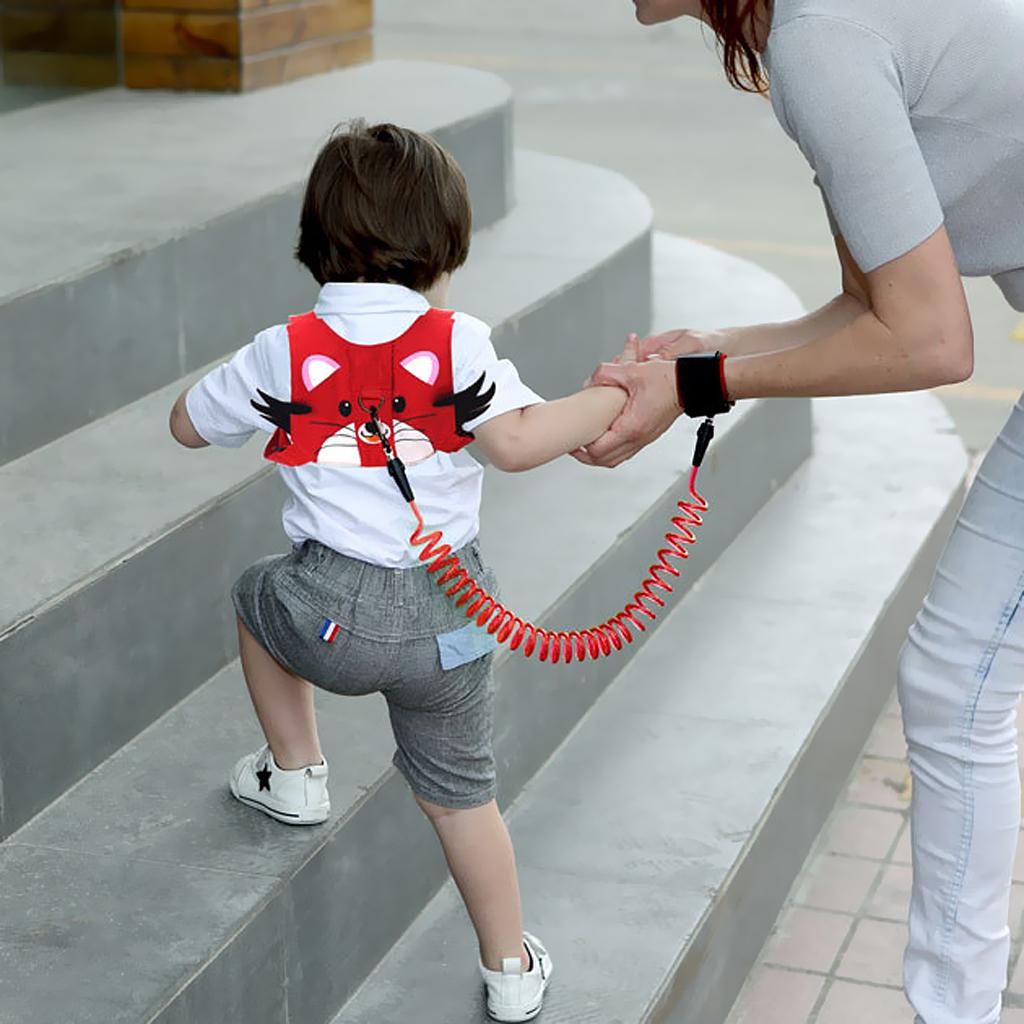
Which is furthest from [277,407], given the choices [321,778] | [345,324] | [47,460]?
[47,460]

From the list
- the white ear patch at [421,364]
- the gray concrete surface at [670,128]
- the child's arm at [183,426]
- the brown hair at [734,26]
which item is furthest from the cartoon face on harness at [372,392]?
the gray concrete surface at [670,128]

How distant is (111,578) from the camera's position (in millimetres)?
2891

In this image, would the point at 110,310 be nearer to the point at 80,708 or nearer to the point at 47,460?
the point at 47,460

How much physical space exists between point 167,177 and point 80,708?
1868 millimetres

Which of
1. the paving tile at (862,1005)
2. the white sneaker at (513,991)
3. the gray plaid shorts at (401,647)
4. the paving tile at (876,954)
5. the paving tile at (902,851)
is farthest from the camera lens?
the paving tile at (902,851)

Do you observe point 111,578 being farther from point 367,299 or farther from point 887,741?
point 887,741

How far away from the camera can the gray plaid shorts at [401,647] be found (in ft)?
8.25

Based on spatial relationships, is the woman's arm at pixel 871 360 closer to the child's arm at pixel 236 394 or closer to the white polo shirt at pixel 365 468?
the white polo shirt at pixel 365 468

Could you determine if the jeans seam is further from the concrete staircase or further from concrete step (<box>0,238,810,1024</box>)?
concrete step (<box>0,238,810,1024</box>)

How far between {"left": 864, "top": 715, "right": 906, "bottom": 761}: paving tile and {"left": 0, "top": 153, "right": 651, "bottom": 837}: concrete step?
1.53 metres

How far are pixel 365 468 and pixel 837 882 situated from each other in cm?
164

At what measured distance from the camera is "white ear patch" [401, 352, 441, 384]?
2.43m

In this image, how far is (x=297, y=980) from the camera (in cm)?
266

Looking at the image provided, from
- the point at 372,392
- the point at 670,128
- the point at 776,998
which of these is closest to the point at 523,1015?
the point at 776,998
